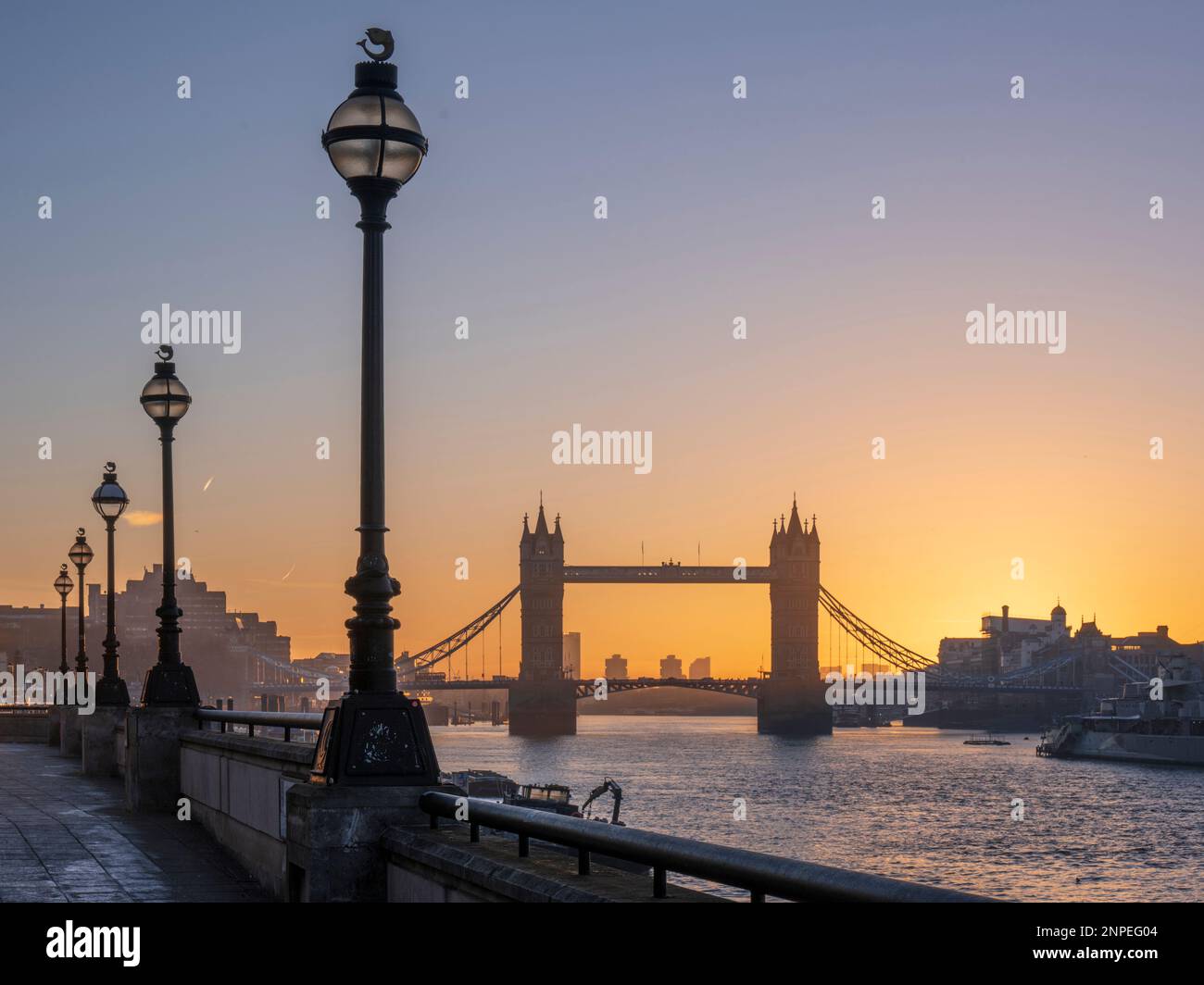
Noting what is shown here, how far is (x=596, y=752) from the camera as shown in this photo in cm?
17762

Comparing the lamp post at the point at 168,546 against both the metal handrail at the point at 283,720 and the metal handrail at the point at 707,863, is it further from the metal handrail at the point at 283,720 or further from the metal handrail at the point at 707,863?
the metal handrail at the point at 707,863

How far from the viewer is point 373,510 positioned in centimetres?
991

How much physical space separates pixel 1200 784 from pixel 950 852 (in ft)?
208

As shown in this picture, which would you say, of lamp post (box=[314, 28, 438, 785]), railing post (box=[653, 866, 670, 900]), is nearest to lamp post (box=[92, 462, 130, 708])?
lamp post (box=[314, 28, 438, 785])

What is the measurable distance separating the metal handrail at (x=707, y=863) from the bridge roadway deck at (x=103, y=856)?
4.90 meters

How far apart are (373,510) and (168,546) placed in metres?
11.0

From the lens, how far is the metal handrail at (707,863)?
5.09 m

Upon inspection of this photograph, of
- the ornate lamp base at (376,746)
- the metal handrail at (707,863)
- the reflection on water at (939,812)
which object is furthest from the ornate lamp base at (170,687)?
the reflection on water at (939,812)

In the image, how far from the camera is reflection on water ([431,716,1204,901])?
67062mm

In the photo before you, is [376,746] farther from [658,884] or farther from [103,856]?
[103,856]

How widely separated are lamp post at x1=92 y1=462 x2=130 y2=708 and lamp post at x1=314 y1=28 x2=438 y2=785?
1924 cm
